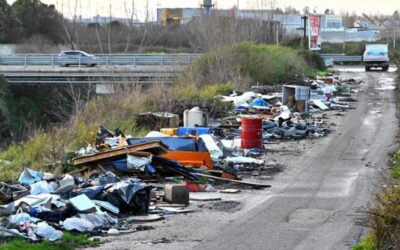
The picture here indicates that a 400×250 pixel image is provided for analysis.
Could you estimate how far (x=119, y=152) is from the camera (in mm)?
14438

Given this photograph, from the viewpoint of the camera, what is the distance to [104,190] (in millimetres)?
11594

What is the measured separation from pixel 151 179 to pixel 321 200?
354cm

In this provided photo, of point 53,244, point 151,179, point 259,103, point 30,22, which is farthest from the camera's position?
point 30,22

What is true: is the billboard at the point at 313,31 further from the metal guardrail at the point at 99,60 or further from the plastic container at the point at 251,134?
the plastic container at the point at 251,134

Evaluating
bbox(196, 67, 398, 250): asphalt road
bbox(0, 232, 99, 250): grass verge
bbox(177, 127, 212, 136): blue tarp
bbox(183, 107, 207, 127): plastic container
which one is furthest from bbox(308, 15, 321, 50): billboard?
bbox(0, 232, 99, 250): grass verge

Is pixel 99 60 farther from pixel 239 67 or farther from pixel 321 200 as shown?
pixel 321 200

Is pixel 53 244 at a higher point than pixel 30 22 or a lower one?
lower

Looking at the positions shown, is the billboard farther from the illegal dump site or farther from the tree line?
the tree line

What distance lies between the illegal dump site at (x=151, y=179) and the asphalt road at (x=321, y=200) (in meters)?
0.64

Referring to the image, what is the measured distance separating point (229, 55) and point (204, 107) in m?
9.84

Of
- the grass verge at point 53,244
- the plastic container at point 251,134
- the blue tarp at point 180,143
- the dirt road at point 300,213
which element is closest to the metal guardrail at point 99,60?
the plastic container at point 251,134

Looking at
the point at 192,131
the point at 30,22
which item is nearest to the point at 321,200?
the point at 192,131

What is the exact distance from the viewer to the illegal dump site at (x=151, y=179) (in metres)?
10.3

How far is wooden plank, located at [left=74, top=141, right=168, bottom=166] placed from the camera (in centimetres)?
1436
